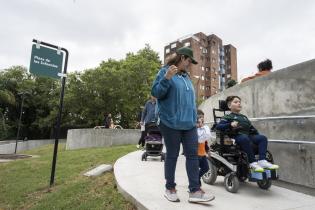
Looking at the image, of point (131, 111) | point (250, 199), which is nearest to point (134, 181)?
point (250, 199)

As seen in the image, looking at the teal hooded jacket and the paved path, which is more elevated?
the teal hooded jacket

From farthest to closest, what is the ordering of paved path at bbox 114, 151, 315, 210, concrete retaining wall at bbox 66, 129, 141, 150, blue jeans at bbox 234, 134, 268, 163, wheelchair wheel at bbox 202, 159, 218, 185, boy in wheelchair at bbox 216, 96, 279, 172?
concrete retaining wall at bbox 66, 129, 141, 150 → wheelchair wheel at bbox 202, 159, 218, 185 → blue jeans at bbox 234, 134, 268, 163 → boy in wheelchair at bbox 216, 96, 279, 172 → paved path at bbox 114, 151, 315, 210

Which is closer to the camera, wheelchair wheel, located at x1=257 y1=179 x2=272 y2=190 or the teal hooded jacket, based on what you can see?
the teal hooded jacket

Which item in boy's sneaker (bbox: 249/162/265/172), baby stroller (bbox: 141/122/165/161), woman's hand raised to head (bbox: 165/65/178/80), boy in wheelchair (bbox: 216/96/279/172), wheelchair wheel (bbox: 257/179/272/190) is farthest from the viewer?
baby stroller (bbox: 141/122/165/161)

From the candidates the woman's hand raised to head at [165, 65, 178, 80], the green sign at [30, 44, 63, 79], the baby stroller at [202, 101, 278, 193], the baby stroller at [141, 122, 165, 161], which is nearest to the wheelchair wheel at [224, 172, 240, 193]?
the baby stroller at [202, 101, 278, 193]

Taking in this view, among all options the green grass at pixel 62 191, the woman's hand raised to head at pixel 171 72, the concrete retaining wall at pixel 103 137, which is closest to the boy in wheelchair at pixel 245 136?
the woman's hand raised to head at pixel 171 72

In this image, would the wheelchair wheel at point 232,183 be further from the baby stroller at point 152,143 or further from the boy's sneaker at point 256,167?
the baby stroller at point 152,143

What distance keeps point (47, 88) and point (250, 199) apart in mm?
45817

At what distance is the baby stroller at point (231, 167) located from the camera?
392 cm

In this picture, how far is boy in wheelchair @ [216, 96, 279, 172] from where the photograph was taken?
3.95 m

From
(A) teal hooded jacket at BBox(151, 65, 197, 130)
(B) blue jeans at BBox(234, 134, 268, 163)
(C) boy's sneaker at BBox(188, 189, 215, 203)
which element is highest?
(A) teal hooded jacket at BBox(151, 65, 197, 130)

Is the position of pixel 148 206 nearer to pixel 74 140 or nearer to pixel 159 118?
pixel 159 118

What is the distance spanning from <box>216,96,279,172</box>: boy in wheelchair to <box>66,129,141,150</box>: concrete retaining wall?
11881mm

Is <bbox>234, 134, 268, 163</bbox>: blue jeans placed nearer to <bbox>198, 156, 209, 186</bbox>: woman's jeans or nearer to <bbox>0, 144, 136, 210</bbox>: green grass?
<bbox>198, 156, 209, 186</bbox>: woman's jeans
